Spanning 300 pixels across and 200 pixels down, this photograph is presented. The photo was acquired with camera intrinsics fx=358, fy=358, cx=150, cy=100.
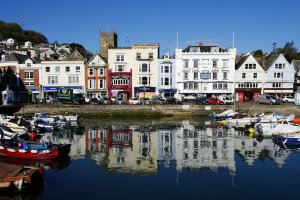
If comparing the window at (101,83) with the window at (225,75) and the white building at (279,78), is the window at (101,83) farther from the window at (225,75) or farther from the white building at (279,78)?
the white building at (279,78)

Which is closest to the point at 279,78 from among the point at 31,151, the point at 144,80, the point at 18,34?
the point at 144,80

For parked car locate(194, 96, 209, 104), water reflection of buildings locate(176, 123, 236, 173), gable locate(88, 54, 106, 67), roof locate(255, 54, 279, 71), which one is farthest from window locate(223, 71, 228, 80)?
water reflection of buildings locate(176, 123, 236, 173)

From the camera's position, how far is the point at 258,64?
3049 inches

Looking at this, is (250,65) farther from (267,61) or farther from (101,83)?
(101,83)

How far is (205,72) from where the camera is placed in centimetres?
7675

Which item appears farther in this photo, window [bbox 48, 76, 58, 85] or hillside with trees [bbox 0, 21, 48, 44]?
hillside with trees [bbox 0, 21, 48, 44]

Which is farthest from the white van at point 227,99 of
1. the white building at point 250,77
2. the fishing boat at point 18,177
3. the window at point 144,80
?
the fishing boat at point 18,177

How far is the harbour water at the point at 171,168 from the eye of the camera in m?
A: 21.6

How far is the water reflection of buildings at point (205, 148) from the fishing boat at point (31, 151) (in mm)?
10128

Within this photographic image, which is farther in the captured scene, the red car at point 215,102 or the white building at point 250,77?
the white building at point 250,77

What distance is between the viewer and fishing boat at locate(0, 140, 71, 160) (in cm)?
2866

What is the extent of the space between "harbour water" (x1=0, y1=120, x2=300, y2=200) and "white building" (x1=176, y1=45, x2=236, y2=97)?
32.7 metres

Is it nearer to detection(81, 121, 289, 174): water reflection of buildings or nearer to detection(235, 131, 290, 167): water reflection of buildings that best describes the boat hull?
detection(81, 121, 289, 174): water reflection of buildings

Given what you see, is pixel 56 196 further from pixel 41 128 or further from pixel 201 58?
pixel 201 58
